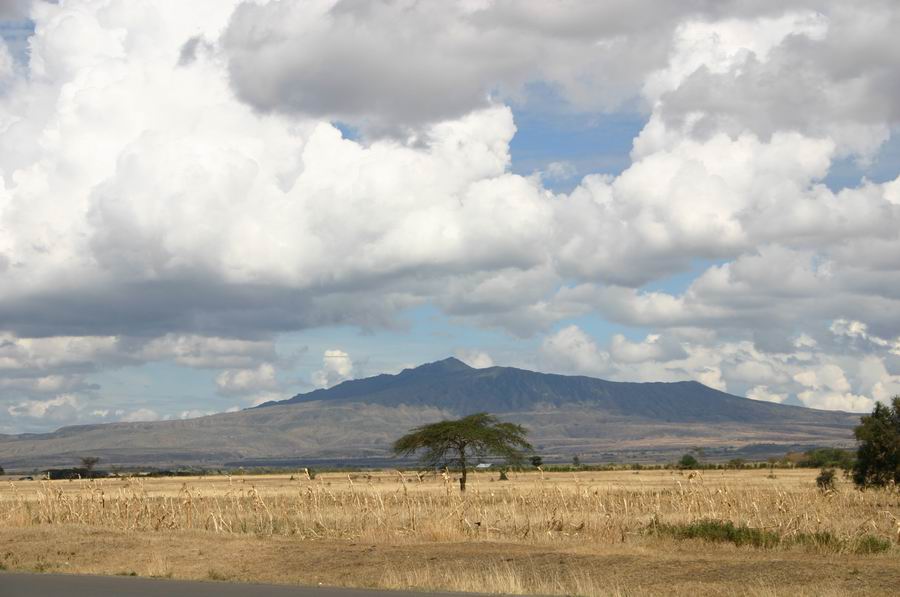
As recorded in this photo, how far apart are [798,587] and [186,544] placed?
17341 millimetres

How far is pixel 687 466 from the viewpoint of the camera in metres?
142

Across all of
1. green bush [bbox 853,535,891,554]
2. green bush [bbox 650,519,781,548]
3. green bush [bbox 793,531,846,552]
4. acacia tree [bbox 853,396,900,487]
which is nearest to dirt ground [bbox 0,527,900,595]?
green bush [bbox 650,519,781,548]

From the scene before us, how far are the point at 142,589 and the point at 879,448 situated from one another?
1857 inches

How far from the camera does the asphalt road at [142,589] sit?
76.2ft

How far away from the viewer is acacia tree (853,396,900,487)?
197ft

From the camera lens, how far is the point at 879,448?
60656mm

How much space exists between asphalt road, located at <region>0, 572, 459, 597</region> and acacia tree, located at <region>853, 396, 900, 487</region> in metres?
43.3

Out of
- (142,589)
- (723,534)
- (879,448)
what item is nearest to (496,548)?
(723,534)

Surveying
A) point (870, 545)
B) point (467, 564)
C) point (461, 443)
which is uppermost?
point (461, 443)

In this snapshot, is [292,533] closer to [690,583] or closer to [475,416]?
[690,583]

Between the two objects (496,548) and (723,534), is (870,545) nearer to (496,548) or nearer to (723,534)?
(723,534)

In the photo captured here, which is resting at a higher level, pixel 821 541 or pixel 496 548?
pixel 496 548

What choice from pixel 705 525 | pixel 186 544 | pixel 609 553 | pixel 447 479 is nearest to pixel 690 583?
pixel 609 553

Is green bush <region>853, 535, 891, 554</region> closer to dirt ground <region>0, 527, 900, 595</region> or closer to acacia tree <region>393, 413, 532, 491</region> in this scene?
dirt ground <region>0, 527, 900, 595</region>
